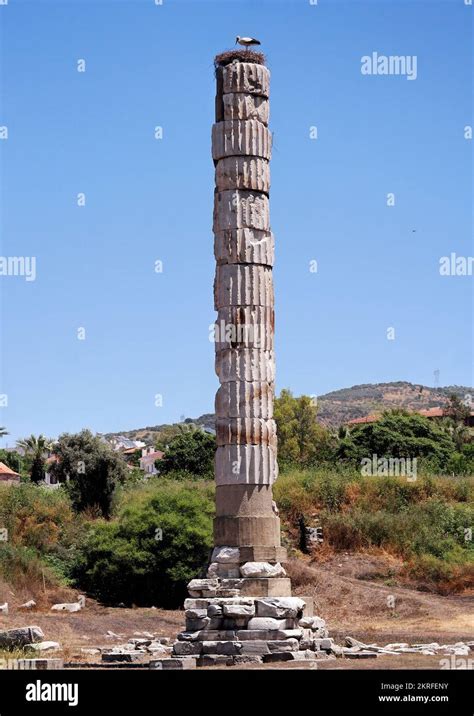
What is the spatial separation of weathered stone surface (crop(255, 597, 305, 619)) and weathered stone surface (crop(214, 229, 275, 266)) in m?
6.47

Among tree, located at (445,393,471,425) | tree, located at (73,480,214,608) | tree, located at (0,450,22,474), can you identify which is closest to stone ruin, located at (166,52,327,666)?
tree, located at (73,480,214,608)

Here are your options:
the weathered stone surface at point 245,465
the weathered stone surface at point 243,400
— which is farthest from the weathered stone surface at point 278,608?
the weathered stone surface at point 243,400

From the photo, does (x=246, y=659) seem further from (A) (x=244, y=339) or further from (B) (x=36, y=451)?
(B) (x=36, y=451)

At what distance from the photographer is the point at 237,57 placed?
25906 millimetres

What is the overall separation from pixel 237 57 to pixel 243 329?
17.9 ft

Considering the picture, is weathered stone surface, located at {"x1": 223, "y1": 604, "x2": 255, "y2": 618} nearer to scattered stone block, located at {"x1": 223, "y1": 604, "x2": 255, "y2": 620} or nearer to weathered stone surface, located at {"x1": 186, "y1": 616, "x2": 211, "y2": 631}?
scattered stone block, located at {"x1": 223, "y1": 604, "x2": 255, "y2": 620}

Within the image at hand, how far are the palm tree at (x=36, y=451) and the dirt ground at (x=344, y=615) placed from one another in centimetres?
3072

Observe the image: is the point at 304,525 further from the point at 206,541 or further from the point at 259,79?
the point at 259,79

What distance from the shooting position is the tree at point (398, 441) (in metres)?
63.2

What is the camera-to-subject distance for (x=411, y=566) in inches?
1475

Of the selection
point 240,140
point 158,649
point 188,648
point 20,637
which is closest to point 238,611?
point 188,648
